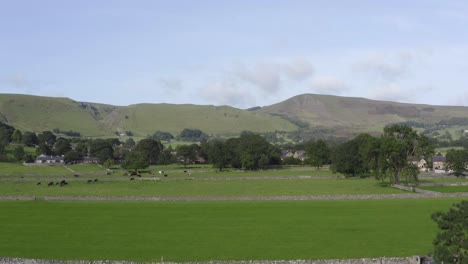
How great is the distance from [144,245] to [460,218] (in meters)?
23.5

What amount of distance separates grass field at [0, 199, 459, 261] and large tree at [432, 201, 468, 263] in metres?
9.99

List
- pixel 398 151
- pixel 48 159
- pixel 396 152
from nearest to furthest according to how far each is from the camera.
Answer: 1. pixel 396 152
2. pixel 398 151
3. pixel 48 159

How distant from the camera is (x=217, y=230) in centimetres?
5169

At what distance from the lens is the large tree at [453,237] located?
2920 centimetres

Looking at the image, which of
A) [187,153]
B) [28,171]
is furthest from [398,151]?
[187,153]

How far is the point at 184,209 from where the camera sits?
67938 mm

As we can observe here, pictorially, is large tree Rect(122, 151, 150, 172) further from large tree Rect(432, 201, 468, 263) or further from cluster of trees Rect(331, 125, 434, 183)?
large tree Rect(432, 201, 468, 263)

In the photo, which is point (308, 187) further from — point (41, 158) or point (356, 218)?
point (41, 158)

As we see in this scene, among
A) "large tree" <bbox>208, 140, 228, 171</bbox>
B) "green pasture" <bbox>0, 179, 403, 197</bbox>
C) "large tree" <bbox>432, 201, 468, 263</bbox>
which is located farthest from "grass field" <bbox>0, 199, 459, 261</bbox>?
"large tree" <bbox>208, 140, 228, 171</bbox>

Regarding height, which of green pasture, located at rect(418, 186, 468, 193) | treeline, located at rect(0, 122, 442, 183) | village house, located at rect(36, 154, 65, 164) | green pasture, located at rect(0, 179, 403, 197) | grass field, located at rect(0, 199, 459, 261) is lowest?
grass field, located at rect(0, 199, 459, 261)

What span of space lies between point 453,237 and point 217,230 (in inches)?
983

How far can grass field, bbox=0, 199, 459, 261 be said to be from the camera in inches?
1642

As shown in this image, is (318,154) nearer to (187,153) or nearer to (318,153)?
(318,153)

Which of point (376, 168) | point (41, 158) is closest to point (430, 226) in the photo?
point (376, 168)
